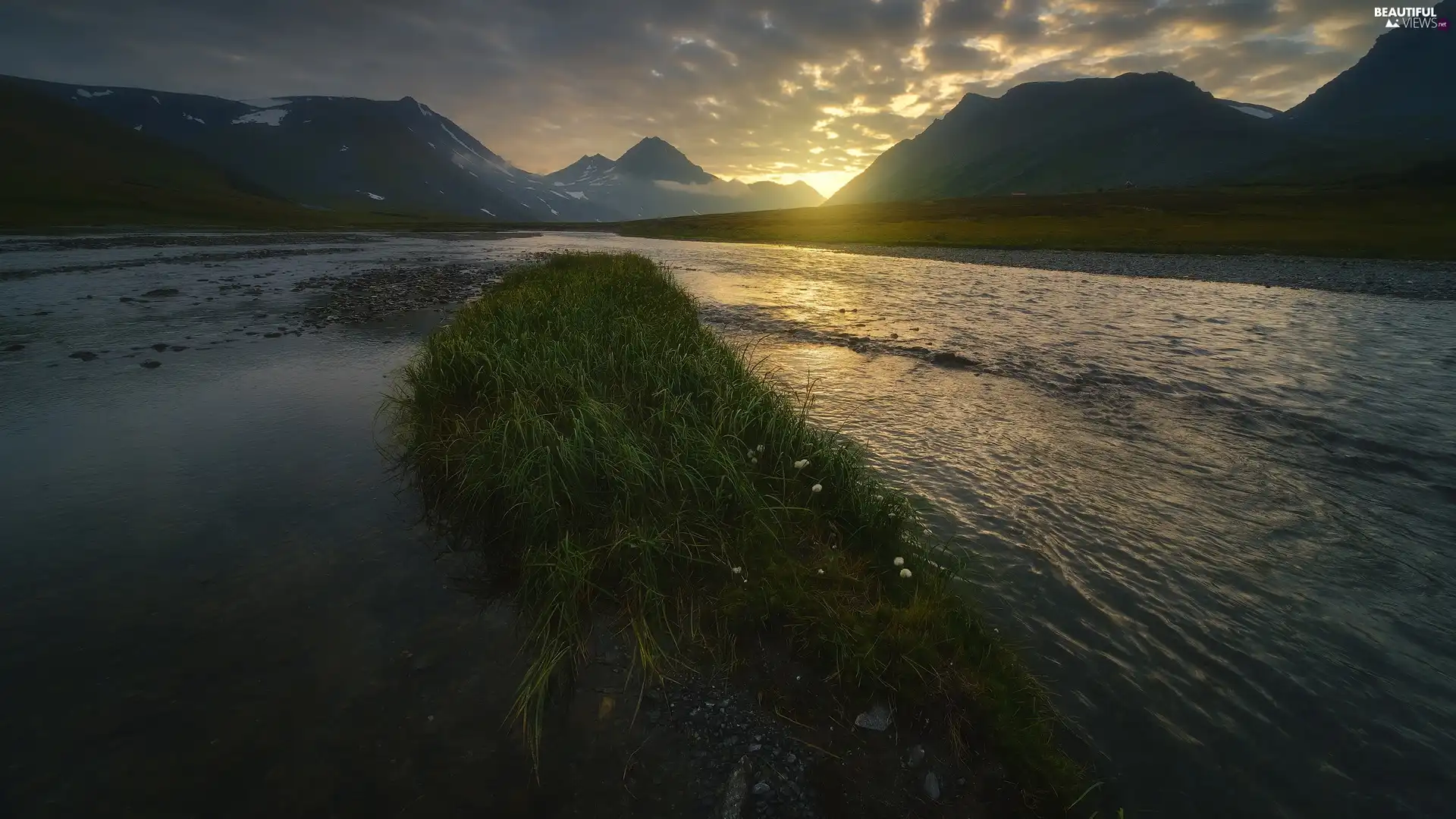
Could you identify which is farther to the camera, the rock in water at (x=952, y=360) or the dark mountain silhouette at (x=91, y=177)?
the dark mountain silhouette at (x=91, y=177)

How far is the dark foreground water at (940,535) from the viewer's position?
195 inches

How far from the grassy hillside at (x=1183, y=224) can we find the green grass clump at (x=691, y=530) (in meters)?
67.6

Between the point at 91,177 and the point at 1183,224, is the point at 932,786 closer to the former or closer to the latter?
the point at 1183,224

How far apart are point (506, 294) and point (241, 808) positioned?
60.0 feet

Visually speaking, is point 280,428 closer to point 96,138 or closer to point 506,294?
point 506,294

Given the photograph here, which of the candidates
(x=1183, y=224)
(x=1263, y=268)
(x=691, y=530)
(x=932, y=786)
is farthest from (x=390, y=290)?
(x=1183, y=224)

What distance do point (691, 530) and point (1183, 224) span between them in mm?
96366

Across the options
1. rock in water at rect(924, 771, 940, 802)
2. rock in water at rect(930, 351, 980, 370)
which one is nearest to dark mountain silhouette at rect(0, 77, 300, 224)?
rock in water at rect(930, 351, 980, 370)

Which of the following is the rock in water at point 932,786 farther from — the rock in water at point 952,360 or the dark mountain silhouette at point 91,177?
the dark mountain silhouette at point 91,177

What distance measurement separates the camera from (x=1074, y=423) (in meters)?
13.1

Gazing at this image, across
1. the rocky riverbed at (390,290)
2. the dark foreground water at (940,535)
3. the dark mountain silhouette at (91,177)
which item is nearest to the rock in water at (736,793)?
the dark foreground water at (940,535)

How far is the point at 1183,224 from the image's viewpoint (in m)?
77.0

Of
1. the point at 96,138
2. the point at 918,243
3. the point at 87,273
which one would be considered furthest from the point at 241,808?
the point at 96,138

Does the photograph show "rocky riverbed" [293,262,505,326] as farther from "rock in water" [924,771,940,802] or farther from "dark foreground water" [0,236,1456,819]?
"rock in water" [924,771,940,802]
